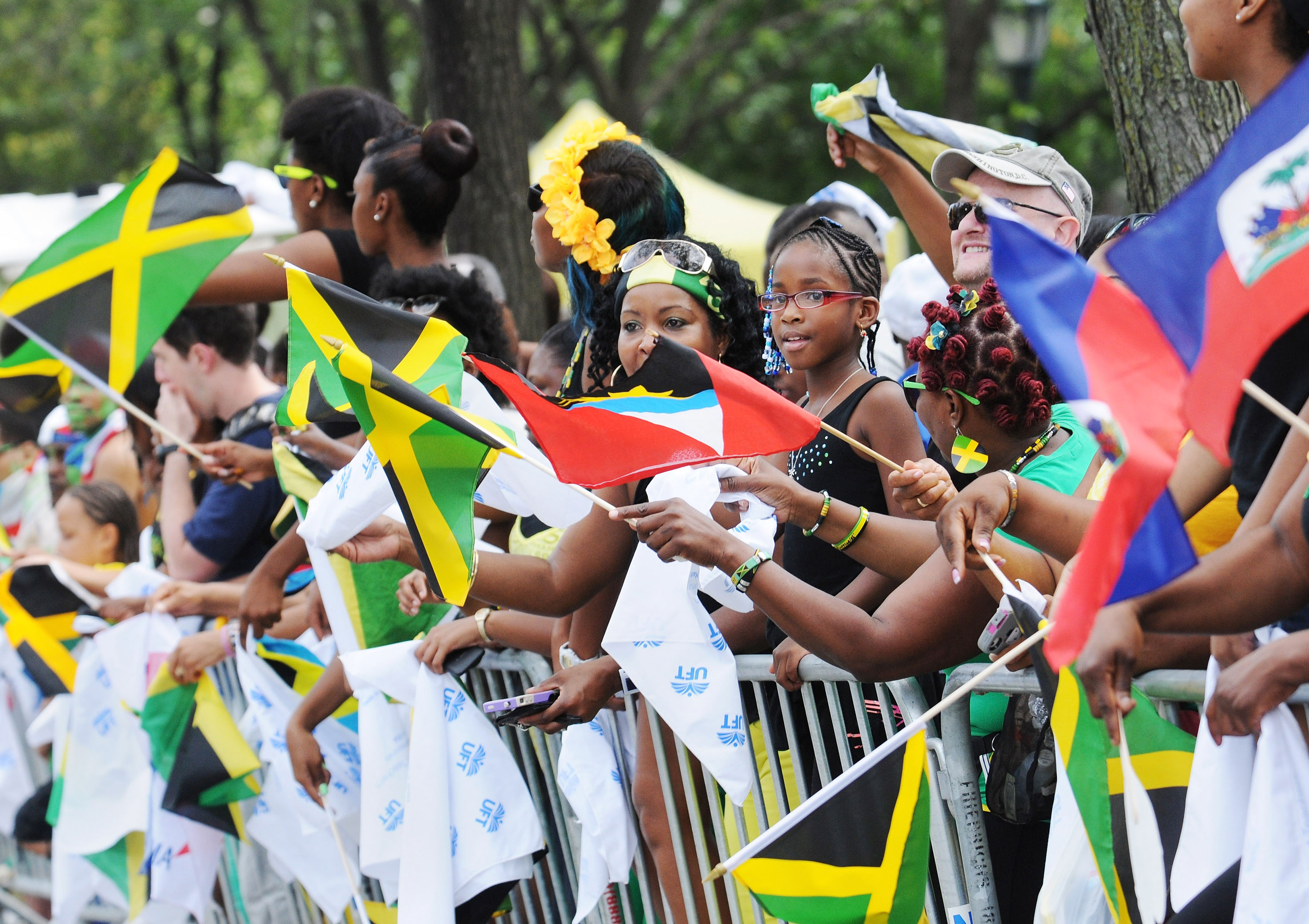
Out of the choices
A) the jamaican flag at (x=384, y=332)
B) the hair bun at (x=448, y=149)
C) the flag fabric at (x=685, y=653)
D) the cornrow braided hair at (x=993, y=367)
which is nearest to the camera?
the cornrow braided hair at (x=993, y=367)

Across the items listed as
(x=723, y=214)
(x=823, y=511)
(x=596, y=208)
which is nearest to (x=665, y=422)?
(x=823, y=511)

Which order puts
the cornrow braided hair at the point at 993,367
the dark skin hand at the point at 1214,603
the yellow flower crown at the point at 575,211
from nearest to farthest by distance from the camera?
the dark skin hand at the point at 1214,603 < the cornrow braided hair at the point at 993,367 < the yellow flower crown at the point at 575,211

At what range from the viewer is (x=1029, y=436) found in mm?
3107

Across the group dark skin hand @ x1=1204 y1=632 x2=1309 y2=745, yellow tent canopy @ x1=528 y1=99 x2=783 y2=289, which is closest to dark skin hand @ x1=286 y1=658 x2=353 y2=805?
dark skin hand @ x1=1204 y1=632 x2=1309 y2=745

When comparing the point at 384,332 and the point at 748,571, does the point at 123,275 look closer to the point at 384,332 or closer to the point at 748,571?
the point at 384,332

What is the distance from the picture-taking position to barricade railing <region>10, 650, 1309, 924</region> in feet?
9.55

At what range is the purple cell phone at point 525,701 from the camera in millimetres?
3506

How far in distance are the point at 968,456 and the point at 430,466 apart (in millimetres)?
1159

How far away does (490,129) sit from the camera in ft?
23.3

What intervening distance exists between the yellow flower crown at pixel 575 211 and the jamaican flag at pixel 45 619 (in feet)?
9.62

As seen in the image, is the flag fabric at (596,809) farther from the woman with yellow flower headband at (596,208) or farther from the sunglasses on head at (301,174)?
the sunglasses on head at (301,174)

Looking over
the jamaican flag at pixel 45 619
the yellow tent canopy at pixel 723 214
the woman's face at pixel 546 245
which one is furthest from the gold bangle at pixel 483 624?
the yellow tent canopy at pixel 723 214

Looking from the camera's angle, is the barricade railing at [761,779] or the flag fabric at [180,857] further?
the flag fabric at [180,857]

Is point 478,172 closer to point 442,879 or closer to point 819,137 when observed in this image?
point 442,879
